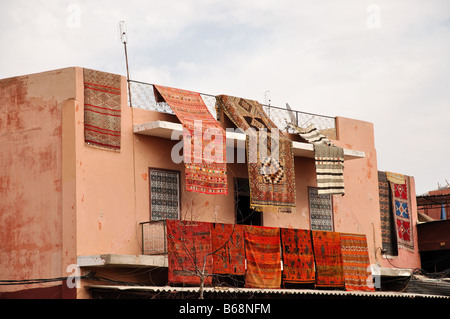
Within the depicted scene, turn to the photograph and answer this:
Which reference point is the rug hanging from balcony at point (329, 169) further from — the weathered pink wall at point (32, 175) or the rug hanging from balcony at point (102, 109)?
the weathered pink wall at point (32, 175)

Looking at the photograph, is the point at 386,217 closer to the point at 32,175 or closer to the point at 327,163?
the point at 327,163

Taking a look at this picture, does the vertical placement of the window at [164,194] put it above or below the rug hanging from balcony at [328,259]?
above

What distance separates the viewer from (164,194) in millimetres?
15758

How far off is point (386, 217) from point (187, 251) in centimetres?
780

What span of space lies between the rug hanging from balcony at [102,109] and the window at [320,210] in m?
5.36

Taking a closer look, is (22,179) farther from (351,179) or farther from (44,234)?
(351,179)

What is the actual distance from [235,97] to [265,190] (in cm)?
216

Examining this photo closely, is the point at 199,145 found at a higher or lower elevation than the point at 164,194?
higher

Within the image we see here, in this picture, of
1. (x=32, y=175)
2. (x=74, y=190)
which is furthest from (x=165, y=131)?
(x=32, y=175)

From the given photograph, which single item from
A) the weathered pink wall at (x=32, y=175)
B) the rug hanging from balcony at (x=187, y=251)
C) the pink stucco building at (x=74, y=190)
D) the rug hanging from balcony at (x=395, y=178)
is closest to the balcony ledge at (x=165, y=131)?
the pink stucco building at (x=74, y=190)

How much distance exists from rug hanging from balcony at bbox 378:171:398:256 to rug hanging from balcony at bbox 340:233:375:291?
2409 millimetres

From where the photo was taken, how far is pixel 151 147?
51.5 feet

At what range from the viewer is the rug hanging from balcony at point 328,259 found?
1731 centimetres
